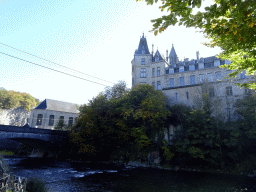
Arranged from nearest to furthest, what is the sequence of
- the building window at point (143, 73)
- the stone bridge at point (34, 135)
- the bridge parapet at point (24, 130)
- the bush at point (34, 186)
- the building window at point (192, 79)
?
the bush at point (34, 186)
the bridge parapet at point (24, 130)
the stone bridge at point (34, 135)
the building window at point (192, 79)
the building window at point (143, 73)

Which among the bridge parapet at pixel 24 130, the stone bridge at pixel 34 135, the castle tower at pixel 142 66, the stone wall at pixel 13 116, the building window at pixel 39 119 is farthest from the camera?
the stone wall at pixel 13 116

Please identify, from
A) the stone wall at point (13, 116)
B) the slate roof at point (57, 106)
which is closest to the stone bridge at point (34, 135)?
the slate roof at point (57, 106)

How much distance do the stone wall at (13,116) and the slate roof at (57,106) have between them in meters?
9.83

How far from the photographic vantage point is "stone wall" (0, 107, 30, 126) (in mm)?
51241

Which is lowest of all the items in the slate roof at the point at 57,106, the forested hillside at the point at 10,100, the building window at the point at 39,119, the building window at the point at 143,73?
the building window at the point at 39,119

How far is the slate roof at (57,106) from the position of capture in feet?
169

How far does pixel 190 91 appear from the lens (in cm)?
3156

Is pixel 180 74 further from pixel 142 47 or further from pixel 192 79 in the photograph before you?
pixel 142 47

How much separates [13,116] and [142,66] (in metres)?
42.3

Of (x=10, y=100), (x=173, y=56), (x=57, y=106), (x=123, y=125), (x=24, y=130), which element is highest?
(x=173, y=56)

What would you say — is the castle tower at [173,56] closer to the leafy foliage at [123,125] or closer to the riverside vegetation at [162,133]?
the riverside vegetation at [162,133]

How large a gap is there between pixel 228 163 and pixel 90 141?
1843 centimetres

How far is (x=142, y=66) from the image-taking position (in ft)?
146

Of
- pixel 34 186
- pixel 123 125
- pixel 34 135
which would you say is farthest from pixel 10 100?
pixel 34 186
